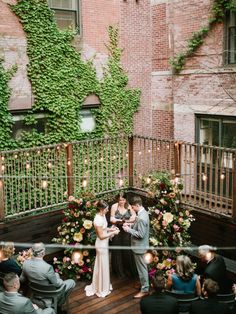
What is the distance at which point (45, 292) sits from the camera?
5742mm

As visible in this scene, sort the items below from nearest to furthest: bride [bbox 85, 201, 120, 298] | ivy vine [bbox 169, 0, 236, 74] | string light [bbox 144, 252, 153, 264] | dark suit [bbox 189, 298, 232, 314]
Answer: dark suit [bbox 189, 298, 232, 314]
bride [bbox 85, 201, 120, 298]
string light [bbox 144, 252, 153, 264]
ivy vine [bbox 169, 0, 236, 74]

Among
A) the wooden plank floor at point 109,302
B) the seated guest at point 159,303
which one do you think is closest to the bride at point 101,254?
the wooden plank floor at point 109,302

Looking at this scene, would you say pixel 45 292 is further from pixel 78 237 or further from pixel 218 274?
pixel 218 274

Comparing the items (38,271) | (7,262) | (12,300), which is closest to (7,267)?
(7,262)

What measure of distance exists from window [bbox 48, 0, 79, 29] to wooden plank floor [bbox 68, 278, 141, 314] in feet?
22.8

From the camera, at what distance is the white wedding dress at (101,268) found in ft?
23.0

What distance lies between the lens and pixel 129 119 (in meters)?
12.4

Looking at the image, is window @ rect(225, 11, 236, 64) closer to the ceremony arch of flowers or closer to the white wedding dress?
the ceremony arch of flowers

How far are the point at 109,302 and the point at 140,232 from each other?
140 centimetres

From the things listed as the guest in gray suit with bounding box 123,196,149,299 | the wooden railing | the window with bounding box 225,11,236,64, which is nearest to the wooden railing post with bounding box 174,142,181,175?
the wooden railing

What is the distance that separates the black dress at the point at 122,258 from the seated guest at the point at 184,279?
241 centimetres

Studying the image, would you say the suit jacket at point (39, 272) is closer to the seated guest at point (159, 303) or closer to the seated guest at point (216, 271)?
the seated guest at point (159, 303)

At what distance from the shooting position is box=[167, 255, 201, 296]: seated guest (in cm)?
533

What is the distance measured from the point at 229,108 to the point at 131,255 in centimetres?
536
